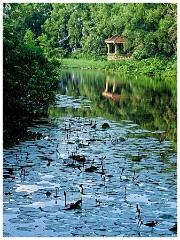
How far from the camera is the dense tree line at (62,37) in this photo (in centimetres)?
1145

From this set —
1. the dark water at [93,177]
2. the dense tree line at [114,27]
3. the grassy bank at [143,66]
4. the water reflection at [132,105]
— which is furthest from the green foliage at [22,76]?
the dense tree line at [114,27]

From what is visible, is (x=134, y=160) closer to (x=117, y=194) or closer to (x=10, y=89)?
(x=117, y=194)

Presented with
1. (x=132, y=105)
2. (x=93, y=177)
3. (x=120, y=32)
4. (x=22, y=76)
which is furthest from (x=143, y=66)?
(x=93, y=177)

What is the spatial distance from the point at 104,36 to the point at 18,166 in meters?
32.7

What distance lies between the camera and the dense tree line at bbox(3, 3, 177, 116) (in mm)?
11453

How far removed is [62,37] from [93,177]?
128ft

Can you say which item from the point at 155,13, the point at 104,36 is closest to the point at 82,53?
the point at 104,36

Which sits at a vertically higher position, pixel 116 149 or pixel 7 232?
pixel 116 149

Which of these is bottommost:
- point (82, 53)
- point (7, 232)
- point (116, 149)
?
point (7, 232)

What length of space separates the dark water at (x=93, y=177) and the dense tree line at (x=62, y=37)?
0.85m

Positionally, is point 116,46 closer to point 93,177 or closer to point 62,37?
point 62,37

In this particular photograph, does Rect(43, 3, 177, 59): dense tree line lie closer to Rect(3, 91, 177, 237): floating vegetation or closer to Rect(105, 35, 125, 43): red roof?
Rect(105, 35, 125, 43): red roof

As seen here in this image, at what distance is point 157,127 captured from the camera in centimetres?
1073

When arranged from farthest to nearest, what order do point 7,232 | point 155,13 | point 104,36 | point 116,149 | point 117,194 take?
point 104,36 < point 155,13 < point 116,149 < point 117,194 < point 7,232
